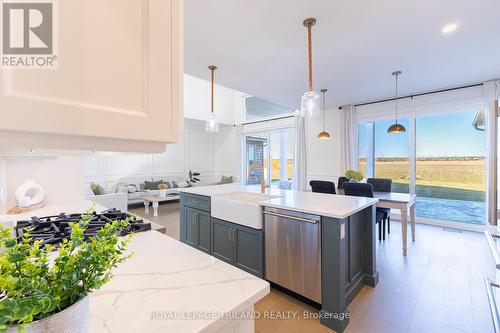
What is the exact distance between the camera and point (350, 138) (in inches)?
211

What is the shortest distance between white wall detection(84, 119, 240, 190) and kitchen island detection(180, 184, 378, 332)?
5.08 m

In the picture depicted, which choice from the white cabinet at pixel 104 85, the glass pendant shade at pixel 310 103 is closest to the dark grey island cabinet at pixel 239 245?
the glass pendant shade at pixel 310 103

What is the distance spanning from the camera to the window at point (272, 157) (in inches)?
265

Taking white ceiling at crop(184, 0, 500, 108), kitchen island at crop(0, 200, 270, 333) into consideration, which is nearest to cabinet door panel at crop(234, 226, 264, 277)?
kitchen island at crop(0, 200, 270, 333)

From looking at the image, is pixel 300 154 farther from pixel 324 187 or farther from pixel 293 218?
pixel 293 218

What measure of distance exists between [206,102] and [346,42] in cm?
557

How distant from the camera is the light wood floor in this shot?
1740 mm

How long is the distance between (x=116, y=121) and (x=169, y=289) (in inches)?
23.4

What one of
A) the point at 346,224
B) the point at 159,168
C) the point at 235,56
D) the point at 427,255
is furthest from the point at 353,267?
the point at 159,168

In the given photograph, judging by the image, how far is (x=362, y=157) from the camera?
540 centimetres

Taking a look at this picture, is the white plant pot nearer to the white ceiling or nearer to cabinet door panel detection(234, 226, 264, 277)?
cabinet door panel detection(234, 226, 264, 277)

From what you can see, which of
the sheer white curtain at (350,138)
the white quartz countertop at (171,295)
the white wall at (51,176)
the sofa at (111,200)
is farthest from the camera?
the sheer white curtain at (350,138)

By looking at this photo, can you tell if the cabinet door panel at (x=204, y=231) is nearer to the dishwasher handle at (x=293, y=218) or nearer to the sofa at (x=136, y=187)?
the dishwasher handle at (x=293, y=218)

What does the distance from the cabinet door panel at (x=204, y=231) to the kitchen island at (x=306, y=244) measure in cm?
3
